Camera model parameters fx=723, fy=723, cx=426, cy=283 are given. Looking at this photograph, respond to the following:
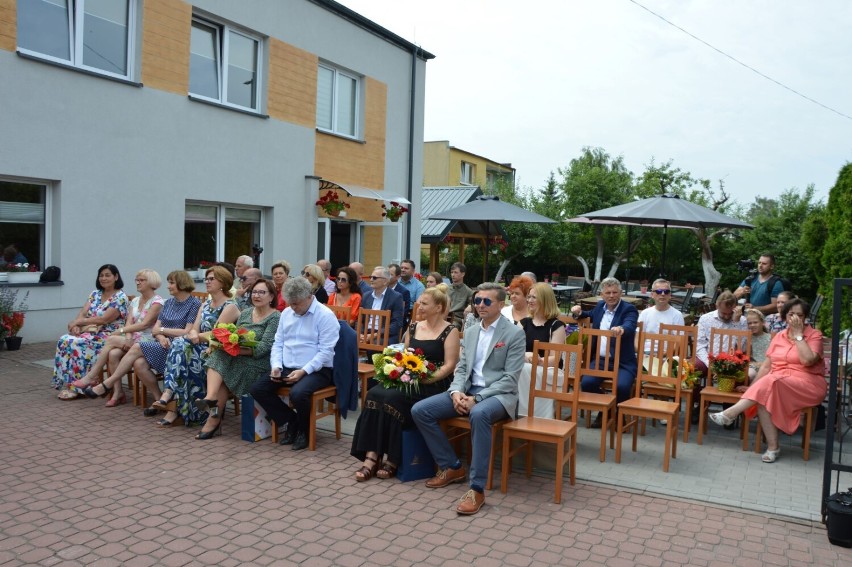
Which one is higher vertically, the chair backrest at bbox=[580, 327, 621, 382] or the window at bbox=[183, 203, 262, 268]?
the window at bbox=[183, 203, 262, 268]

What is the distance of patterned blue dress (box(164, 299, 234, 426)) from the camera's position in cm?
695

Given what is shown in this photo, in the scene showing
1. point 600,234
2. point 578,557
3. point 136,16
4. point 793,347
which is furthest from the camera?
point 600,234

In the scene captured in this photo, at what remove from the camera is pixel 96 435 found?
6574mm

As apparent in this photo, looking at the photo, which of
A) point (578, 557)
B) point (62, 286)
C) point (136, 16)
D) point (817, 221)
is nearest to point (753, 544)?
point (578, 557)

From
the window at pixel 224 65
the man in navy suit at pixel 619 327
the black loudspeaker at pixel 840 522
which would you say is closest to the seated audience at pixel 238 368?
the man in navy suit at pixel 619 327

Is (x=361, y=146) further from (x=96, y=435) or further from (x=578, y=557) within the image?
(x=578, y=557)

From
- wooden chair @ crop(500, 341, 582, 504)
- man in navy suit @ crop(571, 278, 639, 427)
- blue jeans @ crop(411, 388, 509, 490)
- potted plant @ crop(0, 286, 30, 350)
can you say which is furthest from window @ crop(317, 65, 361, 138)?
blue jeans @ crop(411, 388, 509, 490)

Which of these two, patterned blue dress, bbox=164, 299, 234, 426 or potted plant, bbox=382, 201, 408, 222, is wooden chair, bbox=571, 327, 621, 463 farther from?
potted plant, bbox=382, 201, 408, 222

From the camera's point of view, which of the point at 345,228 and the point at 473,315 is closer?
the point at 473,315

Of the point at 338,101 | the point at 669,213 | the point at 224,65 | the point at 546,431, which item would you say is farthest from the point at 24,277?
the point at 669,213

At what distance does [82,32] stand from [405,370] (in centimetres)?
862

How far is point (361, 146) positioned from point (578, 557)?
14146 mm

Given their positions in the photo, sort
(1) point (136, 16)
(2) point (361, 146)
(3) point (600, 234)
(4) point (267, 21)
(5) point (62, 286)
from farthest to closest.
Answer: (3) point (600, 234)
(2) point (361, 146)
(4) point (267, 21)
(1) point (136, 16)
(5) point (62, 286)

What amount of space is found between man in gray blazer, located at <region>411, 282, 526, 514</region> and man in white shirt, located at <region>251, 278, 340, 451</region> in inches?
51.3
